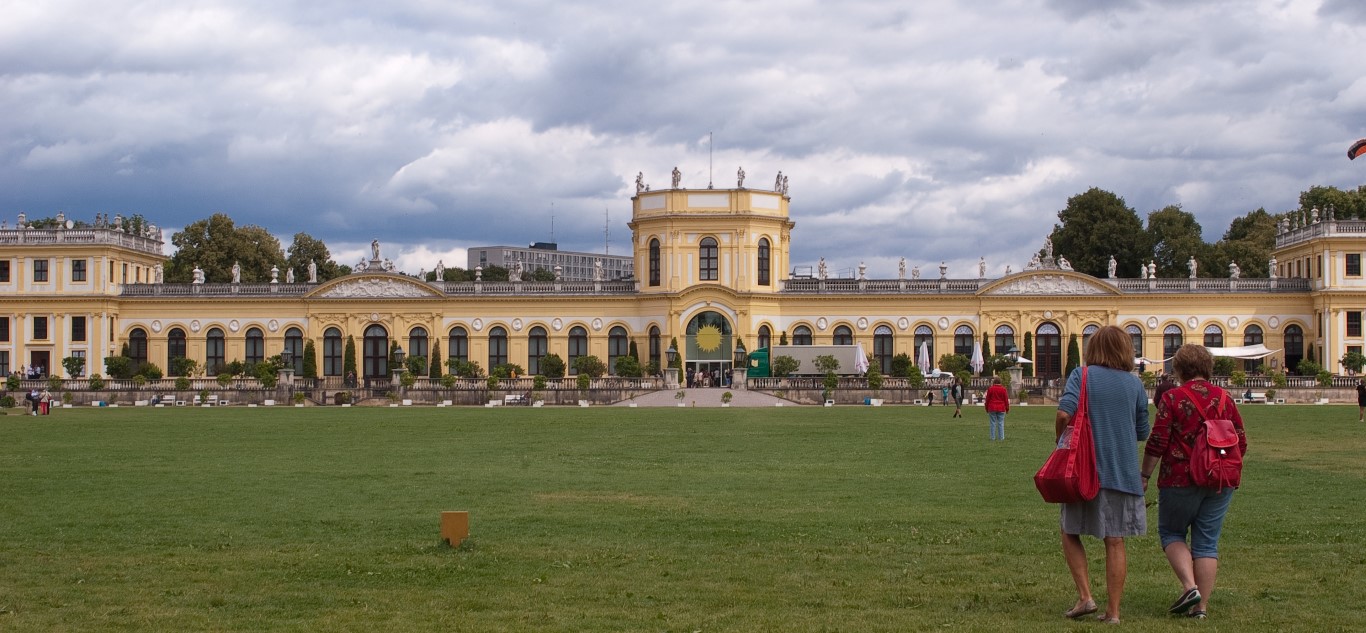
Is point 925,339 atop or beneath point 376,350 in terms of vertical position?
atop

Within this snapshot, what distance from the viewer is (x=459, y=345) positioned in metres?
76.0

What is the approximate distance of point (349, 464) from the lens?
25078mm

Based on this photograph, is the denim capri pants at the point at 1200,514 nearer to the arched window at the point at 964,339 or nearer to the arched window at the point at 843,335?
the arched window at the point at 843,335

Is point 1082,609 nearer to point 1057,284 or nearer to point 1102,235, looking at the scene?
point 1057,284

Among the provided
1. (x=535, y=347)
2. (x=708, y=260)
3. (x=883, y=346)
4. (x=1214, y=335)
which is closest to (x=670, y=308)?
(x=708, y=260)

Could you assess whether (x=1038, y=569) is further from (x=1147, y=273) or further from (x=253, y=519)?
(x=1147, y=273)

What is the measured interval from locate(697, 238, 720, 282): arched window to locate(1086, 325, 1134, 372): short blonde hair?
6247 cm

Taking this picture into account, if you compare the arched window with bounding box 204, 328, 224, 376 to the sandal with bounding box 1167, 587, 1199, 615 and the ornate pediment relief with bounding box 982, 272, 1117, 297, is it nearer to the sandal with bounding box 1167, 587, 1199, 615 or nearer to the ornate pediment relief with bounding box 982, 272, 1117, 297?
the ornate pediment relief with bounding box 982, 272, 1117, 297

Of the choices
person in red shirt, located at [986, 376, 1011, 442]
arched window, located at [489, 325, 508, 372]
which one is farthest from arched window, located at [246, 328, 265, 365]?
person in red shirt, located at [986, 376, 1011, 442]

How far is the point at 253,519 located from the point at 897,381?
159 ft

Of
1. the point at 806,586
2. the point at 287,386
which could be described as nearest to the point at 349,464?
the point at 806,586

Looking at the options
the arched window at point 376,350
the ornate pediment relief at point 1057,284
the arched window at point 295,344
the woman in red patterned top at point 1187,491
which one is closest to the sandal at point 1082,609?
the woman in red patterned top at point 1187,491

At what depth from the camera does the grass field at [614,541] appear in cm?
1128

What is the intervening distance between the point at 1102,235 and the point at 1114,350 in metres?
83.9
